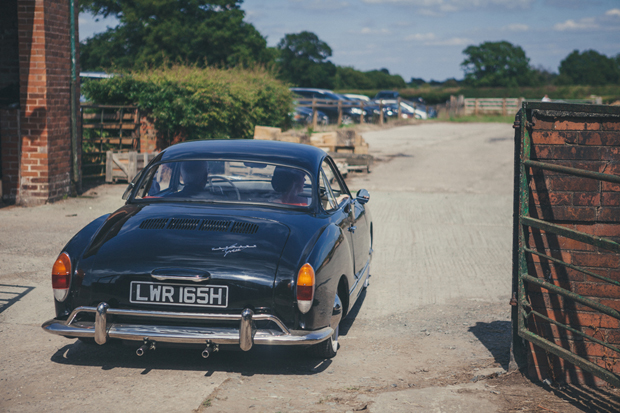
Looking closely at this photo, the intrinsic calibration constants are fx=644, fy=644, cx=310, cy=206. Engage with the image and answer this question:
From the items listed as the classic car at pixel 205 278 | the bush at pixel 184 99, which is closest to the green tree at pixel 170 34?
the bush at pixel 184 99

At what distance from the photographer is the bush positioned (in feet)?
48.7

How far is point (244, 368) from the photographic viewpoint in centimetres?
437

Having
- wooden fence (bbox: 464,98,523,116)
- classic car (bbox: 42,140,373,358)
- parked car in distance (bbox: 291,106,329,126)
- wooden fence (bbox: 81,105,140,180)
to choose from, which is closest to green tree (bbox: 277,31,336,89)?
wooden fence (bbox: 464,98,523,116)

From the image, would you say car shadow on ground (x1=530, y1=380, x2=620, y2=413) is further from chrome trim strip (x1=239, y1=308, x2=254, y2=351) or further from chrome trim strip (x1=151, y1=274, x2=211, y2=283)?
chrome trim strip (x1=151, y1=274, x2=211, y2=283)

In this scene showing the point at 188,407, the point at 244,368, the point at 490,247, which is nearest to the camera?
the point at 188,407

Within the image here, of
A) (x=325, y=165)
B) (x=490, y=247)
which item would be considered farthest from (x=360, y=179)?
(x=325, y=165)

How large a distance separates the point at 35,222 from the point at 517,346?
7.54 metres

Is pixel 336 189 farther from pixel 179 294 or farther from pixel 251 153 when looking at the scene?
pixel 179 294

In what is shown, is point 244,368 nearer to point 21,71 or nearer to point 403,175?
point 21,71

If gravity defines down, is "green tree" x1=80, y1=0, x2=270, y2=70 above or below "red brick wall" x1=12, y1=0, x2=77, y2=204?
above

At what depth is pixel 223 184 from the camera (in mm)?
5309

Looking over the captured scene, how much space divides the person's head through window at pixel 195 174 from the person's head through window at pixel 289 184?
552 mm

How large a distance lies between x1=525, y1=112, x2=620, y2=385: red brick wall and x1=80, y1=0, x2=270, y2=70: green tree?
36.4m

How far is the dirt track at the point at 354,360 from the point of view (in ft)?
12.6
